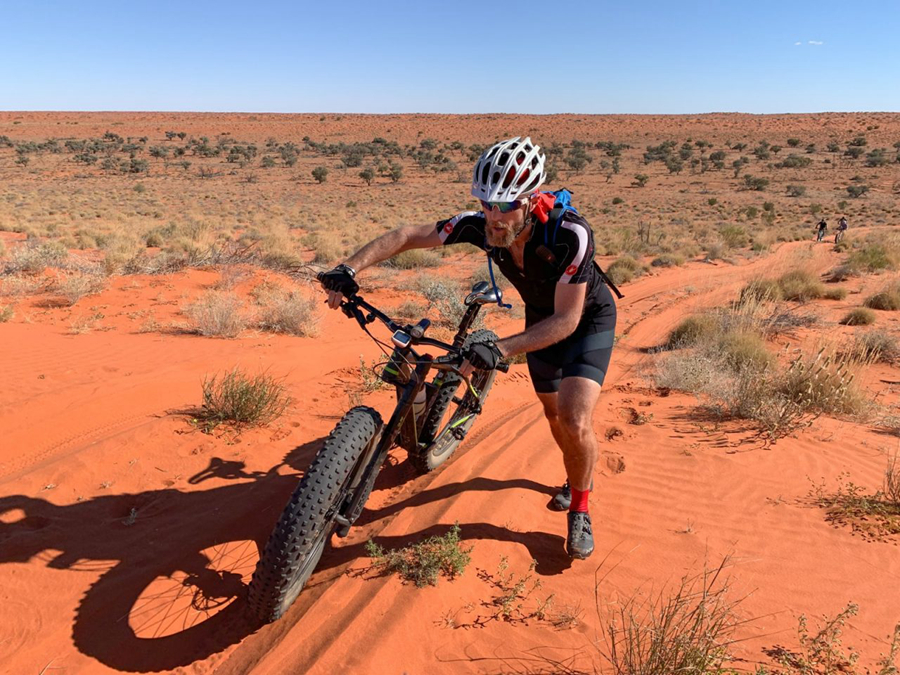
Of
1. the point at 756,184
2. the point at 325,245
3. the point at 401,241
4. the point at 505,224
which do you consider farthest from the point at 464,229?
the point at 756,184

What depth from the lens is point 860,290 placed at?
12883mm

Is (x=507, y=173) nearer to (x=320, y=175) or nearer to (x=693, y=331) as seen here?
(x=693, y=331)

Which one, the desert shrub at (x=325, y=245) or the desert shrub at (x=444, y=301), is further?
the desert shrub at (x=325, y=245)

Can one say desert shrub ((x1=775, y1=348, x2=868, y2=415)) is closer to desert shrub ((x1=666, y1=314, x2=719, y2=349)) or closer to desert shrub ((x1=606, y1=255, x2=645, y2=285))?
desert shrub ((x1=666, y1=314, x2=719, y2=349))

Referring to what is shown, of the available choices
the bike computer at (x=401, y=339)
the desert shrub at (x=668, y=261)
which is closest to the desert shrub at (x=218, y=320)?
the bike computer at (x=401, y=339)

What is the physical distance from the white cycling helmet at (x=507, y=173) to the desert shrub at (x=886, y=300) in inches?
457

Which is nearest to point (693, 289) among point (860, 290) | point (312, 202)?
point (860, 290)

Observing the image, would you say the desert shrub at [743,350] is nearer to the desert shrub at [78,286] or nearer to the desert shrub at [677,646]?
the desert shrub at [677,646]

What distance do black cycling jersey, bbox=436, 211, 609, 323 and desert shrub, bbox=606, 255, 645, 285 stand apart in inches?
464

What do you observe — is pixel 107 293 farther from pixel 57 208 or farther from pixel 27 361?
pixel 57 208

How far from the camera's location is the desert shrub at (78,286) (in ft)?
29.0

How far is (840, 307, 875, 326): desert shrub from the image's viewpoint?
1030 centimetres

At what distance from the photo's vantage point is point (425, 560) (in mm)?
2977

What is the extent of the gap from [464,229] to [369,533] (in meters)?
1.88
